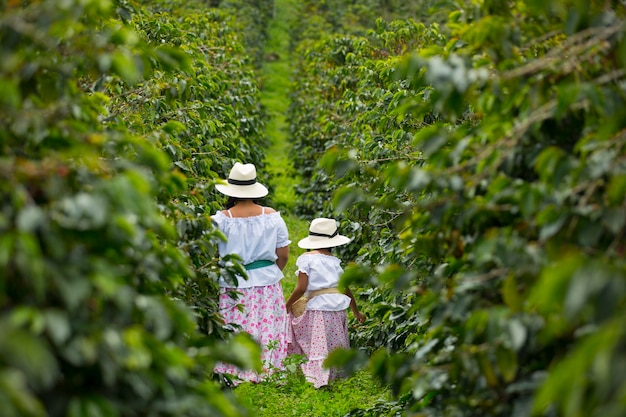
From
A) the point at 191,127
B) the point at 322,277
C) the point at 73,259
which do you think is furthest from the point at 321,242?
the point at 73,259

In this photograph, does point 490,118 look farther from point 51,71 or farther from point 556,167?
point 51,71

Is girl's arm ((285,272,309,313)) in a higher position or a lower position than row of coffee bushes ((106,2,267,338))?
lower

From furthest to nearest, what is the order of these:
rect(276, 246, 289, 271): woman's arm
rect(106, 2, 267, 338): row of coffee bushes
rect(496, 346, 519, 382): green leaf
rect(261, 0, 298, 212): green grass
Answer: rect(261, 0, 298, 212): green grass
rect(276, 246, 289, 271): woman's arm
rect(106, 2, 267, 338): row of coffee bushes
rect(496, 346, 519, 382): green leaf

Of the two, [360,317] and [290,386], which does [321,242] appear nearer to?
[360,317]

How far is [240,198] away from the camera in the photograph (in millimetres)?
5359

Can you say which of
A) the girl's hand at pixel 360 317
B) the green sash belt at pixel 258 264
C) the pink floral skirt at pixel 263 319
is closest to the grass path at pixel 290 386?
the pink floral skirt at pixel 263 319

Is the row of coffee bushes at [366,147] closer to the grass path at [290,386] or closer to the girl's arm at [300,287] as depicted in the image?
the grass path at [290,386]

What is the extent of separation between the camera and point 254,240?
5.30 m

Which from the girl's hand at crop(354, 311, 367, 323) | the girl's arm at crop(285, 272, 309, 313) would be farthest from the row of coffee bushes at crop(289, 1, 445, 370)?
the girl's arm at crop(285, 272, 309, 313)

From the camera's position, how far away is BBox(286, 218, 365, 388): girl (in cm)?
539

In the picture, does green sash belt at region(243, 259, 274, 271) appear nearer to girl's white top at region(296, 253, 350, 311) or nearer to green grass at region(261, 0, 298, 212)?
girl's white top at region(296, 253, 350, 311)

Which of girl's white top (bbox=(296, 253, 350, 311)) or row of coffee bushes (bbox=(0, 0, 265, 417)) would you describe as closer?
row of coffee bushes (bbox=(0, 0, 265, 417))

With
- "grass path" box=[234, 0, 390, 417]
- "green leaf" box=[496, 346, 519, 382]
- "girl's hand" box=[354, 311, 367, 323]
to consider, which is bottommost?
"grass path" box=[234, 0, 390, 417]

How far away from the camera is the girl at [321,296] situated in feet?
17.7
